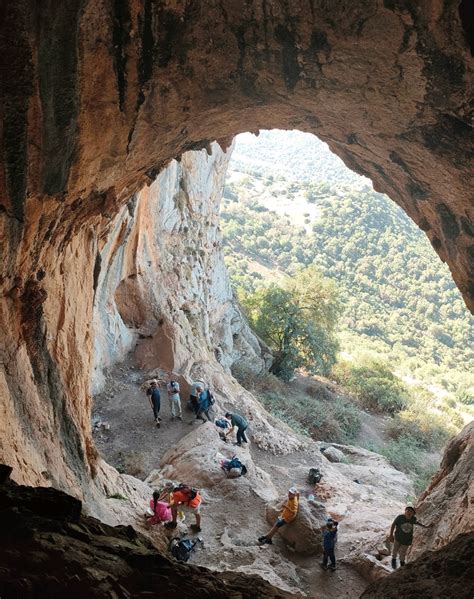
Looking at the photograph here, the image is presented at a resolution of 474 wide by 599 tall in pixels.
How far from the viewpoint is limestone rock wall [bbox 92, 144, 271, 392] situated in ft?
44.2

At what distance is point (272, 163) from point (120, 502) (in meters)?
146

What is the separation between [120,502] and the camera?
7867 mm

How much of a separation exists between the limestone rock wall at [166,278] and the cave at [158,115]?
5167 mm

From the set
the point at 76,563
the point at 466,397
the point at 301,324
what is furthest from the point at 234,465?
the point at 466,397

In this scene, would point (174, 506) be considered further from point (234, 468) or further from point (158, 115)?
point (158, 115)

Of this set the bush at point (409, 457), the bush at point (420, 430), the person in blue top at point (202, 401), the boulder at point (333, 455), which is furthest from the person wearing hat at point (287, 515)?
the bush at point (420, 430)

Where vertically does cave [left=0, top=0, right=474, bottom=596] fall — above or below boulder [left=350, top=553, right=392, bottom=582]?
above

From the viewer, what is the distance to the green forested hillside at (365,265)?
5762 cm

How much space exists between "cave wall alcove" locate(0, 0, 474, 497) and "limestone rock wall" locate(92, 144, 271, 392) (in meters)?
5.34

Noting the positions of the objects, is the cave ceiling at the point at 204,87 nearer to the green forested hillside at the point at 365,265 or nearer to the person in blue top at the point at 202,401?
the person in blue top at the point at 202,401

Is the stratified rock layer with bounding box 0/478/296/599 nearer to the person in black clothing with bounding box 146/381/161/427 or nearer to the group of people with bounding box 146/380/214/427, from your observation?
the person in black clothing with bounding box 146/381/161/427

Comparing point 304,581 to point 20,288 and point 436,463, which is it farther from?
point 436,463

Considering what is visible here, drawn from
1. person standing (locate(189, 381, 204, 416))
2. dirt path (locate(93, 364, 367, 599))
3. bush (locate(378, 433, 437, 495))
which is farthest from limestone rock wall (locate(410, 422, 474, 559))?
bush (locate(378, 433, 437, 495))

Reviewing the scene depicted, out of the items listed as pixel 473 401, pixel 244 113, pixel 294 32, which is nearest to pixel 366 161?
pixel 244 113
